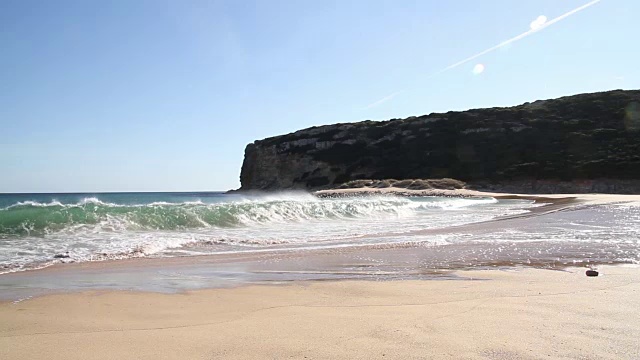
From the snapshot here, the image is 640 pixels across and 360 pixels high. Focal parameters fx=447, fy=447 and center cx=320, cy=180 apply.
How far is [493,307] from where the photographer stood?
14.6ft

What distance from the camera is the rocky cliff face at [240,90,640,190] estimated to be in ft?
189

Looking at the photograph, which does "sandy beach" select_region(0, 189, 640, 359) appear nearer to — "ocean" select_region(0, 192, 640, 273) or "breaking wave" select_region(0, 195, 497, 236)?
"ocean" select_region(0, 192, 640, 273)

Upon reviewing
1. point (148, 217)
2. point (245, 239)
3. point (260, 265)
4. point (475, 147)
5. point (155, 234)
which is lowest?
point (260, 265)

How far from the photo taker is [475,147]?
69.9 m

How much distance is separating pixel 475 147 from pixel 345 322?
7043cm

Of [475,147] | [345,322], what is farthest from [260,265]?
[475,147]

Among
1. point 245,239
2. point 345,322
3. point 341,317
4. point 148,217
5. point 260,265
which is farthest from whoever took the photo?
point 148,217

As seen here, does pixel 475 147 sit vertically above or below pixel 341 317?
above

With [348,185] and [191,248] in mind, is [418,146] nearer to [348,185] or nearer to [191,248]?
[348,185]

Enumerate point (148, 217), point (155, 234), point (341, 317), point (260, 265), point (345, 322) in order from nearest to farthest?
point (345, 322)
point (341, 317)
point (260, 265)
point (155, 234)
point (148, 217)

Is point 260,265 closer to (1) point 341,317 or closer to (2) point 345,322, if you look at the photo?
(1) point 341,317

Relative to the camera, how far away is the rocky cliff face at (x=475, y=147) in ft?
189

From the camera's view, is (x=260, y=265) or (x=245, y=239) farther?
(x=245, y=239)

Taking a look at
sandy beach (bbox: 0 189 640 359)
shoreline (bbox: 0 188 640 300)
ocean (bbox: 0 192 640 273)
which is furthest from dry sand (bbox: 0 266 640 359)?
ocean (bbox: 0 192 640 273)
